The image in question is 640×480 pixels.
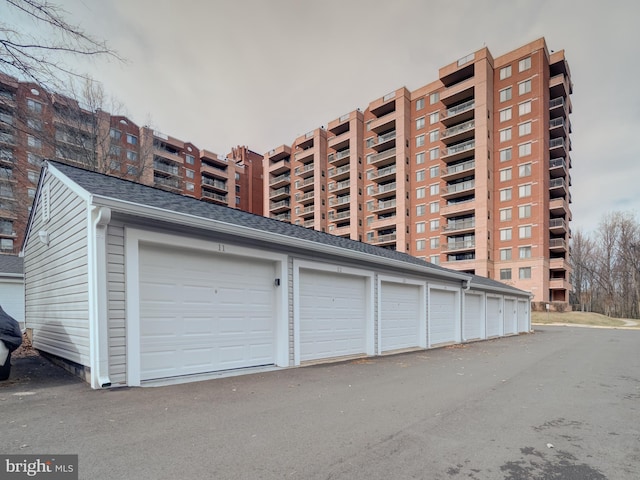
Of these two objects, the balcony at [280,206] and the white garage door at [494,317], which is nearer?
the white garage door at [494,317]

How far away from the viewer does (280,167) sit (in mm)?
61719

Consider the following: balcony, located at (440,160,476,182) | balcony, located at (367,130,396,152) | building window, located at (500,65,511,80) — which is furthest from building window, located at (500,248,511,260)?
building window, located at (500,65,511,80)

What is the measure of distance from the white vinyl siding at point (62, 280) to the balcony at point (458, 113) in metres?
45.7

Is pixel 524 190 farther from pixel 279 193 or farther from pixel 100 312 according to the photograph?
pixel 100 312

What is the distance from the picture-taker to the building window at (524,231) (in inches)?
1510

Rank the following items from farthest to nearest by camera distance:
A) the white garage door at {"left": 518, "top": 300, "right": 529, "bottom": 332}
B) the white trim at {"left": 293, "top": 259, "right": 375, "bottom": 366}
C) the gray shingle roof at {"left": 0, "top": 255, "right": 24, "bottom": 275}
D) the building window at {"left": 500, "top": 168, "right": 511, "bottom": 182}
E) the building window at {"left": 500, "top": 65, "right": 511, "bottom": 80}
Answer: the building window at {"left": 500, "top": 65, "right": 511, "bottom": 80} → the building window at {"left": 500, "top": 168, "right": 511, "bottom": 182} → the white garage door at {"left": 518, "top": 300, "right": 529, "bottom": 332} → the gray shingle roof at {"left": 0, "top": 255, "right": 24, "bottom": 275} → the white trim at {"left": 293, "top": 259, "right": 375, "bottom": 366}

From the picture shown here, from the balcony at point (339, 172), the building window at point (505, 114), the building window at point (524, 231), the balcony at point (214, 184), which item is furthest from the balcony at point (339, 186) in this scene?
the building window at point (524, 231)

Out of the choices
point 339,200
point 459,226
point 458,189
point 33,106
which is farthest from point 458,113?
point 33,106

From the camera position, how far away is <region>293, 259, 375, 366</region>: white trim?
7.65 metres

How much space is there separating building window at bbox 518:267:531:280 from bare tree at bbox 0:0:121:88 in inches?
1703

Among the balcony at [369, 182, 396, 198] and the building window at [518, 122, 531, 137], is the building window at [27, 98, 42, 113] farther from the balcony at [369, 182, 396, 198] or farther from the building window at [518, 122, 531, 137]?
the building window at [518, 122, 531, 137]

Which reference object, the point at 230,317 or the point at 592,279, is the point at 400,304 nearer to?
the point at 230,317

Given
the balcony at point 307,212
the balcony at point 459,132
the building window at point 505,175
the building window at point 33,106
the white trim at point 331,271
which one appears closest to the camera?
the white trim at point 331,271

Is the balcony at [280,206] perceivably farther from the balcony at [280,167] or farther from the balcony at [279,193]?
the balcony at [280,167]
